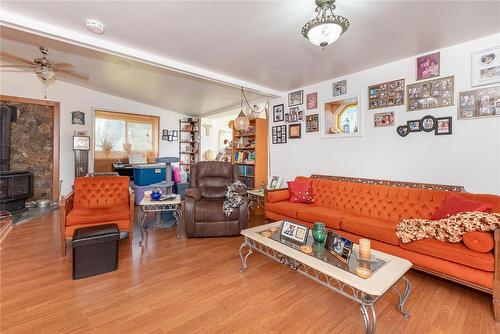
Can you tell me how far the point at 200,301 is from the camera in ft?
5.98

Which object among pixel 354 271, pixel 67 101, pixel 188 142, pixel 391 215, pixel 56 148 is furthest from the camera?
pixel 188 142

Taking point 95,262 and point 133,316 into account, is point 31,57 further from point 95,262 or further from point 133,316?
point 133,316

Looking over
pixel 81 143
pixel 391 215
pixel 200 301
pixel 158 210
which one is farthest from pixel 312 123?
pixel 81 143

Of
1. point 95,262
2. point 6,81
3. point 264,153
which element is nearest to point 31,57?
point 6,81

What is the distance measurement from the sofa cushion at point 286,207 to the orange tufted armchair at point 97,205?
6.41ft

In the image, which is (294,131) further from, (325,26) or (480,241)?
(480,241)

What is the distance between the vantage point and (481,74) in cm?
238

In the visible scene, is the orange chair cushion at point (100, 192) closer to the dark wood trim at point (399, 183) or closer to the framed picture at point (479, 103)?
the dark wood trim at point (399, 183)

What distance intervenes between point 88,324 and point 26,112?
5317 mm

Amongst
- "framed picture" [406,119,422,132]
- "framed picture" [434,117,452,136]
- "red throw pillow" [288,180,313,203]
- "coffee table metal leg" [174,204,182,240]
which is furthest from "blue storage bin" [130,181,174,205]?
"framed picture" [434,117,452,136]

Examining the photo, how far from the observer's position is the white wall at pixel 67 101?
465 centimetres

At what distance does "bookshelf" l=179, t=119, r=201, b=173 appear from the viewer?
7199 mm

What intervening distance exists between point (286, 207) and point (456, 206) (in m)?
1.87

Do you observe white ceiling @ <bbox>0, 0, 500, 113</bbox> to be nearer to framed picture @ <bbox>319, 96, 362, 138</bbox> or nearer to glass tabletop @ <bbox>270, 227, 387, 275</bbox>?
framed picture @ <bbox>319, 96, 362, 138</bbox>
